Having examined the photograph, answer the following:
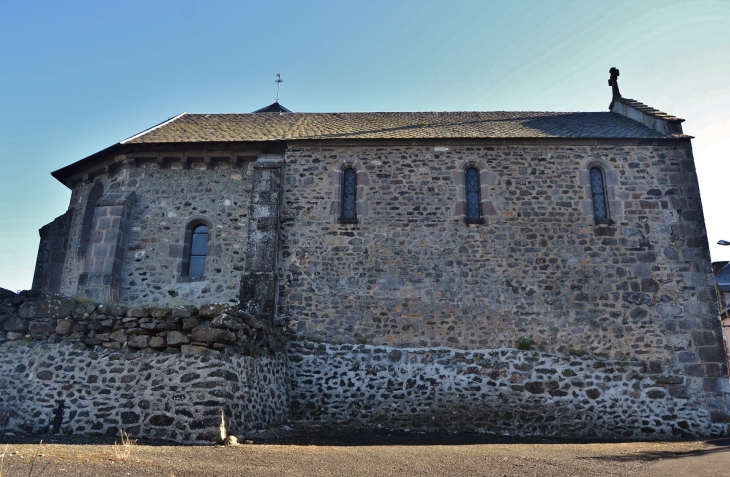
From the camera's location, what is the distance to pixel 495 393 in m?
11.6

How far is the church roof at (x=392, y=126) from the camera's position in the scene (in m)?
13.9

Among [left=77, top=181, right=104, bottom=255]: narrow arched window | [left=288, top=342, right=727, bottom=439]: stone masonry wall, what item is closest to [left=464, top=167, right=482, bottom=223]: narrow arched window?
[left=288, top=342, right=727, bottom=439]: stone masonry wall

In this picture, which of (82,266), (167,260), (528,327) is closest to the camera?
(528,327)

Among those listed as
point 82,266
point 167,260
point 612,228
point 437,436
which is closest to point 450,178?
point 612,228

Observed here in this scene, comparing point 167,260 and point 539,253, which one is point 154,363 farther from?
point 539,253

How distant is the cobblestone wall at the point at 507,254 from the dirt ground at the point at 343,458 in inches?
118

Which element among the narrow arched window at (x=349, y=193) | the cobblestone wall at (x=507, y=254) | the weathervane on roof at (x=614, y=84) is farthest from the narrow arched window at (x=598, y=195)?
the narrow arched window at (x=349, y=193)

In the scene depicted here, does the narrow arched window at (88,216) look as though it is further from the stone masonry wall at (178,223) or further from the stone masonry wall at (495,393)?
the stone masonry wall at (495,393)

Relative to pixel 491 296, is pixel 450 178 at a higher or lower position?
higher

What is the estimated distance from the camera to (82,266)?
557 inches

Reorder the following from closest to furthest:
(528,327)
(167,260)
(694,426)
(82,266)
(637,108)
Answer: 1. (694,426)
2. (528,327)
3. (167,260)
4. (82,266)
5. (637,108)

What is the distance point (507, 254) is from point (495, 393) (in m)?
3.19

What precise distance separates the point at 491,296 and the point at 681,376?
14.2 feet

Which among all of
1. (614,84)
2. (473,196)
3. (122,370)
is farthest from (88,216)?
(614,84)
